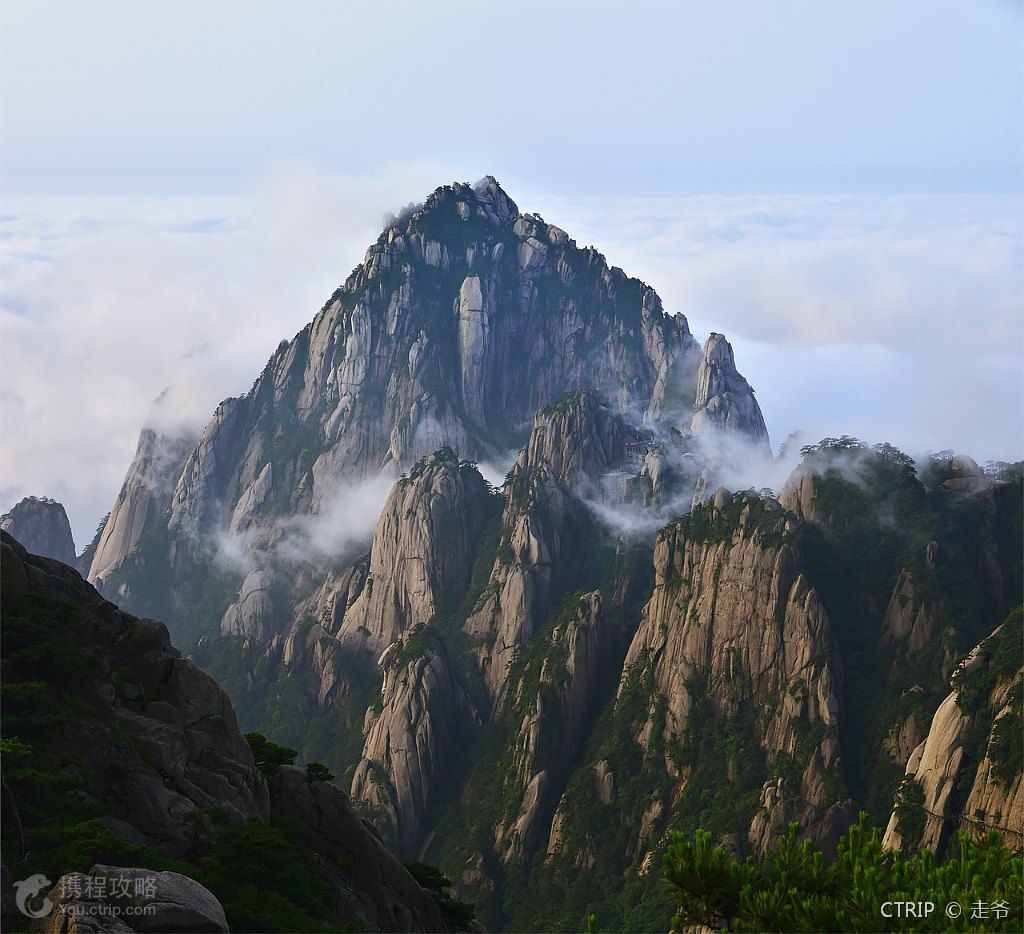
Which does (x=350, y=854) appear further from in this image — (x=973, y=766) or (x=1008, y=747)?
(x=973, y=766)

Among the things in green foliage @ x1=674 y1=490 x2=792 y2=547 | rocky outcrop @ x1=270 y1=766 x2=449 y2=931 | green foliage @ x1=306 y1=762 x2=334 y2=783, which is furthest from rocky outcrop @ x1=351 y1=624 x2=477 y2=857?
rocky outcrop @ x1=270 y1=766 x2=449 y2=931

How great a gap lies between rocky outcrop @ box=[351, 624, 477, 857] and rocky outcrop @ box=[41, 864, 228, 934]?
126 metres

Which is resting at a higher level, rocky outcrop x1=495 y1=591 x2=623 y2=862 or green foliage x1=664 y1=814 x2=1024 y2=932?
rocky outcrop x1=495 y1=591 x2=623 y2=862

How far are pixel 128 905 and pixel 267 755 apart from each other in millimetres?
29433

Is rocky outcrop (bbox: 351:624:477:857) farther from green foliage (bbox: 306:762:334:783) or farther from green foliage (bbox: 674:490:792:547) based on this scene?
green foliage (bbox: 306:762:334:783)

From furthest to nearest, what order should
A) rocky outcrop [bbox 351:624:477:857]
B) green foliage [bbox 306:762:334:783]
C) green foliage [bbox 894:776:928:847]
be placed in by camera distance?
rocky outcrop [bbox 351:624:477:857] < green foliage [bbox 894:776:928:847] < green foliage [bbox 306:762:334:783]

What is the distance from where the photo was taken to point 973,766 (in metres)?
110

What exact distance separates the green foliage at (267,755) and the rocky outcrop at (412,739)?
9726cm

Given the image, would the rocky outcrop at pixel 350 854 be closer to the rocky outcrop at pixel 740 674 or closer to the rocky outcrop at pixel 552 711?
the rocky outcrop at pixel 740 674

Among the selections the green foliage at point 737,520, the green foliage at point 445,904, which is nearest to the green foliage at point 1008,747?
the green foliage at point 737,520

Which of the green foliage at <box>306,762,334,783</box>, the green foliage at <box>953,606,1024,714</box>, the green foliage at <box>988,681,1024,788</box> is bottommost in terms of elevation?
the green foliage at <box>306,762,334,783</box>

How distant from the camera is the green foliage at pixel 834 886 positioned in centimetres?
3991

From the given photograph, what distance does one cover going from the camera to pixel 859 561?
155 metres

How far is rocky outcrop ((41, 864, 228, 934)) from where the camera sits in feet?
126
